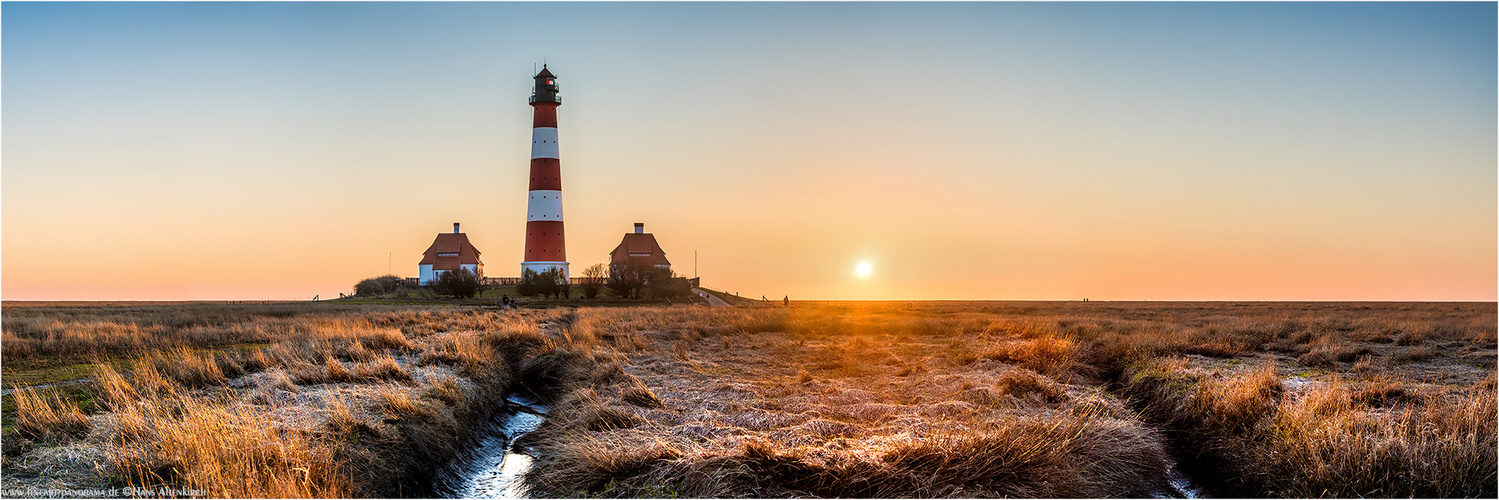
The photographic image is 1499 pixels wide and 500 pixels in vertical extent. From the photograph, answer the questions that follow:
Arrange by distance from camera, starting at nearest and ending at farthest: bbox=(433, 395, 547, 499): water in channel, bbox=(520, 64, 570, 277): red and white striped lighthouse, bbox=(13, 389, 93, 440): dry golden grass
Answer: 1. bbox=(13, 389, 93, 440): dry golden grass
2. bbox=(433, 395, 547, 499): water in channel
3. bbox=(520, 64, 570, 277): red and white striped lighthouse

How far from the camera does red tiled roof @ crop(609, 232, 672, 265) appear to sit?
7481 cm

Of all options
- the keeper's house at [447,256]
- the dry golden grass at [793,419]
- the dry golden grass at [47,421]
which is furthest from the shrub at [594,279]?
the dry golden grass at [47,421]

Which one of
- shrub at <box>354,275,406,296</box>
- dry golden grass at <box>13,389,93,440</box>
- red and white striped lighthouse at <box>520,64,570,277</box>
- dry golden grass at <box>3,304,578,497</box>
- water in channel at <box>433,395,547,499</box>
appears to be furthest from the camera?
shrub at <box>354,275,406,296</box>

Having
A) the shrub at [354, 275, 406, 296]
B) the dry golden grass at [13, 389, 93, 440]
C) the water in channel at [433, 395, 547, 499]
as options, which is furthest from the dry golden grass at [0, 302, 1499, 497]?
the shrub at [354, 275, 406, 296]

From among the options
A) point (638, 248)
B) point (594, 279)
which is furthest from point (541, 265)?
point (638, 248)

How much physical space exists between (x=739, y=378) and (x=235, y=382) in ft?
25.9

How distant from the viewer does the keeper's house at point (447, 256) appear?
73.2 meters

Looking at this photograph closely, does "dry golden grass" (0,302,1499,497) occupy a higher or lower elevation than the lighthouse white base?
lower

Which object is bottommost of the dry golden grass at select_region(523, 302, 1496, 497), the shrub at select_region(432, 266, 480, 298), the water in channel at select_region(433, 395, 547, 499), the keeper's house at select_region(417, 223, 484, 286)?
the water in channel at select_region(433, 395, 547, 499)

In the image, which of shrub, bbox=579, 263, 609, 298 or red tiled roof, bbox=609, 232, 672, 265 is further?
red tiled roof, bbox=609, 232, 672, 265

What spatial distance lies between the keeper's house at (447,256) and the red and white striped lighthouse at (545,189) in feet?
45.9

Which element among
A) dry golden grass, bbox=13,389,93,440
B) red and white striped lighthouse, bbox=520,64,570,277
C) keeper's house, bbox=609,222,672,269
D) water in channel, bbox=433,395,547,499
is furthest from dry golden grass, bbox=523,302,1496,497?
keeper's house, bbox=609,222,672,269

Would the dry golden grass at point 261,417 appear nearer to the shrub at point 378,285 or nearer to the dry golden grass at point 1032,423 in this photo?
the dry golden grass at point 1032,423

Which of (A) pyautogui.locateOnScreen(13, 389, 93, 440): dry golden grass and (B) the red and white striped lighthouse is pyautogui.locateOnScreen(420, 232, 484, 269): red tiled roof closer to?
(B) the red and white striped lighthouse
